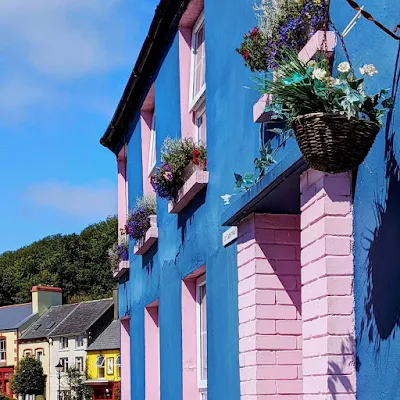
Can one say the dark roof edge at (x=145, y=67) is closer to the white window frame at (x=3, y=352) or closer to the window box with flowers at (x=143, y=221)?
the window box with flowers at (x=143, y=221)

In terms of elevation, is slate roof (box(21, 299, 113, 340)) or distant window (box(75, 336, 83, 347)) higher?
slate roof (box(21, 299, 113, 340))

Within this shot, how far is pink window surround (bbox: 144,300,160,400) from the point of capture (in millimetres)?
12141

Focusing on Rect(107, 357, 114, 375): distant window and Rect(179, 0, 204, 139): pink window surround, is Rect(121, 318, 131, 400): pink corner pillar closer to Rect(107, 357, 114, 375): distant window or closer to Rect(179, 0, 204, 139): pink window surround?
Rect(179, 0, 204, 139): pink window surround

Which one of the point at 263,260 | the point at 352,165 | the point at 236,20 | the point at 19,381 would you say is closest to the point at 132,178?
the point at 236,20

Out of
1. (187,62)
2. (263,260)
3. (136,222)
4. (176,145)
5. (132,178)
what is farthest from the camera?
(132,178)

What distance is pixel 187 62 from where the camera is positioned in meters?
9.89

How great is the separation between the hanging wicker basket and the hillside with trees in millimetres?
74300

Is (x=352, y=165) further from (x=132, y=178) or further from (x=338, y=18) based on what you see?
(x=132, y=178)

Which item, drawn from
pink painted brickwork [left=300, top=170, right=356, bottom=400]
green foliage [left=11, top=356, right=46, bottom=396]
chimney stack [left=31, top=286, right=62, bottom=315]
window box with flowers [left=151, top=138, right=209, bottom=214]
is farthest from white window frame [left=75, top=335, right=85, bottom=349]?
pink painted brickwork [left=300, top=170, right=356, bottom=400]

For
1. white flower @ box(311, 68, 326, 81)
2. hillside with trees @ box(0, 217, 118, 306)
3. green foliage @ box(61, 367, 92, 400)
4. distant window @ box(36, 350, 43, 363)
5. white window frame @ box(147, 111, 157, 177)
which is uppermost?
hillside with trees @ box(0, 217, 118, 306)

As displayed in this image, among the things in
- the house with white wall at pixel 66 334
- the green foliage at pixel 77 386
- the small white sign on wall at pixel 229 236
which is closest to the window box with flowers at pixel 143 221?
the small white sign on wall at pixel 229 236

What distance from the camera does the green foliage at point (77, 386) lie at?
55250 mm

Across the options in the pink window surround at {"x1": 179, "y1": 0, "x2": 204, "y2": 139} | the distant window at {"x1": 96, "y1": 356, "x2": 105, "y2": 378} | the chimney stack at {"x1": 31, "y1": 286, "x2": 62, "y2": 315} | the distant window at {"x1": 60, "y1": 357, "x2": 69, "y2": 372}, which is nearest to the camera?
the pink window surround at {"x1": 179, "y1": 0, "x2": 204, "y2": 139}

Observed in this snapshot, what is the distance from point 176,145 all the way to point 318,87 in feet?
15.8
